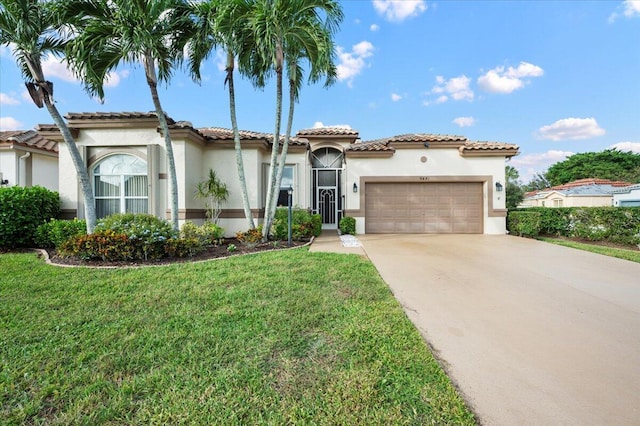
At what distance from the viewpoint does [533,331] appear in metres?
3.41

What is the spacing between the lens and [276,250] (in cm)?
823

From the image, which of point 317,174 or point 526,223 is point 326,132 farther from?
point 526,223

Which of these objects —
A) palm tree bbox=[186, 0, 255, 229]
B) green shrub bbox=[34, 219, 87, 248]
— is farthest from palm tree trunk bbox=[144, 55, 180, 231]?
green shrub bbox=[34, 219, 87, 248]

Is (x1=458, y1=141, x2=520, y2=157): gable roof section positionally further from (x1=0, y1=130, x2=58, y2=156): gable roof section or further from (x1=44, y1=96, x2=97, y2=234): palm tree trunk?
(x1=0, y1=130, x2=58, y2=156): gable roof section

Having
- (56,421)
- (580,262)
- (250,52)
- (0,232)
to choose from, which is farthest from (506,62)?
(0,232)

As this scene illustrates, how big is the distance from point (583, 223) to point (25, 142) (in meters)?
24.6

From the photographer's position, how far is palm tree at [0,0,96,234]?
7000mm

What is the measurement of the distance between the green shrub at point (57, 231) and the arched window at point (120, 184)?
1561 millimetres

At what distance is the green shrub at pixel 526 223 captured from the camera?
11844 mm

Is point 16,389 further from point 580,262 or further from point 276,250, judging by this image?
point 580,262

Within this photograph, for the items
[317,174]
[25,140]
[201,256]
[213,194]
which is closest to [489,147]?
[317,174]

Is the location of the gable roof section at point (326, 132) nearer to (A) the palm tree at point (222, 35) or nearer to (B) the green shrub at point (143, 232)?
(A) the palm tree at point (222, 35)

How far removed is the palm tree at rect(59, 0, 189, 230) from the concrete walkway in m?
7.87

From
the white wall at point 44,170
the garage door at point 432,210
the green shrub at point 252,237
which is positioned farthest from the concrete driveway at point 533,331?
the white wall at point 44,170
